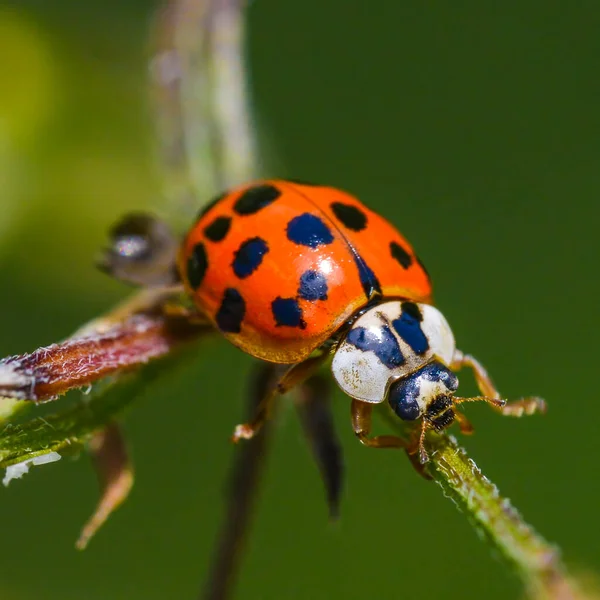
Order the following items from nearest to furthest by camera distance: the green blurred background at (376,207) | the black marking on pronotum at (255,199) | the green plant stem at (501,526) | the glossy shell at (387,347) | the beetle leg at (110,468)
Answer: the green plant stem at (501,526) → the beetle leg at (110,468) → the glossy shell at (387,347) → the black marking on pronotum at (255,199) → the green blurred background at (376,207)

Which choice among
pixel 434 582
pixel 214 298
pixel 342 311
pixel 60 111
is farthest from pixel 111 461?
pixel 60 111

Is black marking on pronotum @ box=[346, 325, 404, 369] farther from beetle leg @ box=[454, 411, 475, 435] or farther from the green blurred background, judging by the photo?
the green blurred background

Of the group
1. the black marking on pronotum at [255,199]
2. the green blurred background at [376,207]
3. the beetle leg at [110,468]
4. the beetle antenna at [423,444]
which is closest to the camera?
the beetle antenna at [423,444]

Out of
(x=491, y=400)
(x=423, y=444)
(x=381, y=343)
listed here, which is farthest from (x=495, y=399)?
(x=423, y=444)

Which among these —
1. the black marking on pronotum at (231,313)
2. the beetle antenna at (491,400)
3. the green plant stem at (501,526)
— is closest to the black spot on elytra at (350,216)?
the black marking on pronotum at (231,313)

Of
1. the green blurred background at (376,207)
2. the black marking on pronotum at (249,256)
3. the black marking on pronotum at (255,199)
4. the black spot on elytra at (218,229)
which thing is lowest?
the green blurred background at (376,207)

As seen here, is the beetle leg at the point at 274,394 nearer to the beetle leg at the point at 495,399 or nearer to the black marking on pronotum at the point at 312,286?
the black marking on pronotum at the point at 312,286
